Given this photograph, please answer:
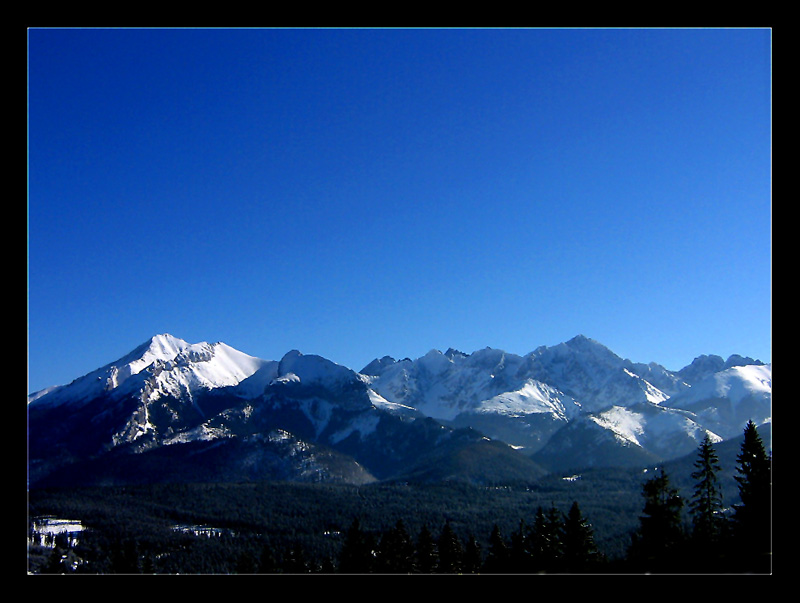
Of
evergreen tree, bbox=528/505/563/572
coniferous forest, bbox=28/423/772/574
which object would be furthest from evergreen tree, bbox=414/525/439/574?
evergreen tree, bbox=528/505/563/572

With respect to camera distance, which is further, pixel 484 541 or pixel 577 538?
pixel 484 541

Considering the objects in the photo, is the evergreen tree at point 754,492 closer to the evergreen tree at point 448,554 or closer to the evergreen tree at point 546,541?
the evergreen tree at point 546,541

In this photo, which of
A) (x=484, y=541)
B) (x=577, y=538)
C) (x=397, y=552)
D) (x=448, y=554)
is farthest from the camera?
(x=484, y=541)

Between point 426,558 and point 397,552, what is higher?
point 397,552

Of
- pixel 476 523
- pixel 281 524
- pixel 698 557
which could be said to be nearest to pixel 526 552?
pixel 698 557

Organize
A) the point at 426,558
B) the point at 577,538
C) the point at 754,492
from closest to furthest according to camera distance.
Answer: the point at 754,492 < the point at 577,538 < the point at 426,558

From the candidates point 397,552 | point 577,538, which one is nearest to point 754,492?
point 577,538

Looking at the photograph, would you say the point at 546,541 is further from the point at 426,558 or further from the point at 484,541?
the point at 484,541

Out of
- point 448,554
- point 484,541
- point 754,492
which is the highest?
point 754,492

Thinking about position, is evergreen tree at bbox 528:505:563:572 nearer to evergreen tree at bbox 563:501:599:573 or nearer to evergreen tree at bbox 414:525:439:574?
evergreen tree at bbox 563:501:599:573
